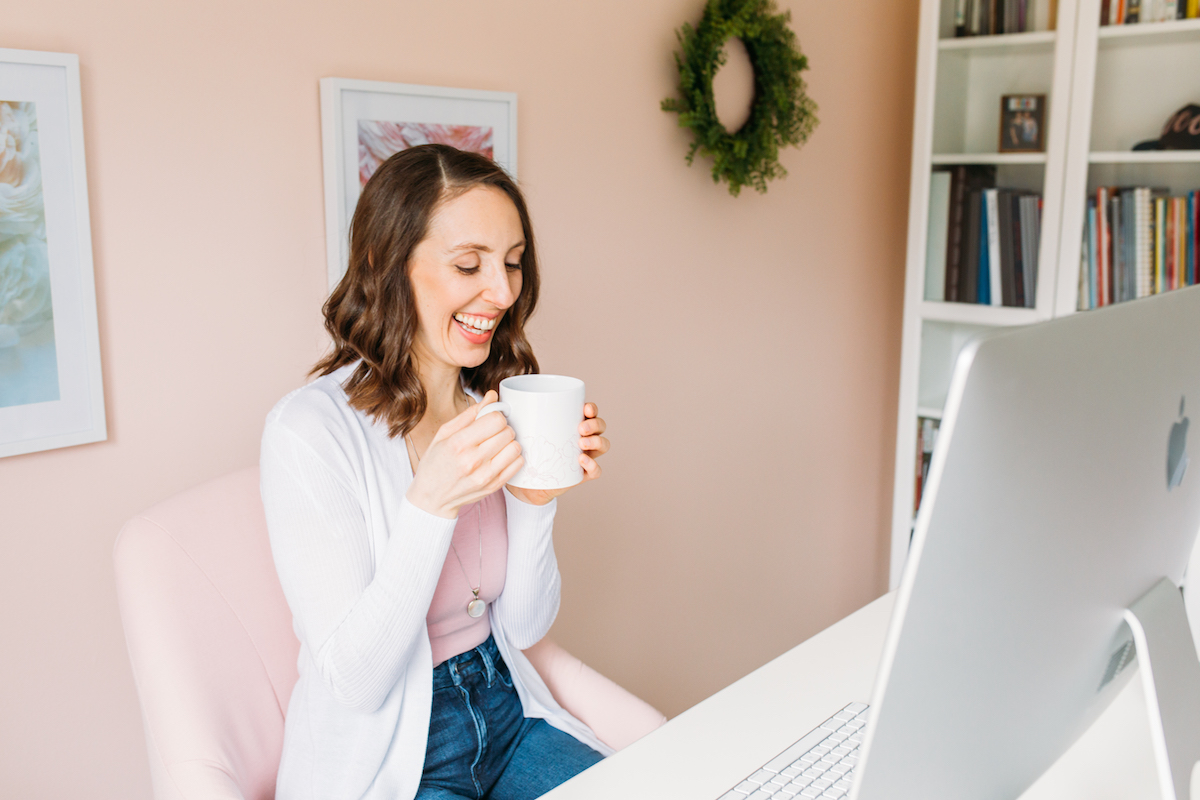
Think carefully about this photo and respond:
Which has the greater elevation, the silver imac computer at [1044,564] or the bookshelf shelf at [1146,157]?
the bookshelf shelf at [1146,157]

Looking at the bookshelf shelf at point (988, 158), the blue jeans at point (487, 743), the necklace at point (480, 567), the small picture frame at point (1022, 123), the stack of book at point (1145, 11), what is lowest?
the blue jeans at point (487, 743)

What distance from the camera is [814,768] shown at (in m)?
0.93

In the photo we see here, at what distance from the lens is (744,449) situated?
2.50 metres

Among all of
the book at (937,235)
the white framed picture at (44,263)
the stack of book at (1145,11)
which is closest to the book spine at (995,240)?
the book at (937,235)

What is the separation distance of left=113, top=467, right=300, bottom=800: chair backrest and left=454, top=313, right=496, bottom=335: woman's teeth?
0.34m

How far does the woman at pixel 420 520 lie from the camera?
3.54ft

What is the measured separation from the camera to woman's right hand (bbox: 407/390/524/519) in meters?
1.00

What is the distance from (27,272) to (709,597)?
5.71 ft

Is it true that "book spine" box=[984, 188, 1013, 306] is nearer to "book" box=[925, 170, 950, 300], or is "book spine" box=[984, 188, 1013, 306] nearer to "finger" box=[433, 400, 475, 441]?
"book" box=[925, 170, 950, 300]

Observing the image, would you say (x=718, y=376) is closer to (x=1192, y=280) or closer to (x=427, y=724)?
(x=1192, y=280)

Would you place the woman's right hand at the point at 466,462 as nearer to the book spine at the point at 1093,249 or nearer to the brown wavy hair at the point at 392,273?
the brown wavy hair at the point at 392,273

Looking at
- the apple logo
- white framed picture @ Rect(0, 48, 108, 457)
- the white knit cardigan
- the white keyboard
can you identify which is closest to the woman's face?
the white knit cardigan

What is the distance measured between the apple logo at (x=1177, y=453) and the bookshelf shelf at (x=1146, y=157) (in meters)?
1.87

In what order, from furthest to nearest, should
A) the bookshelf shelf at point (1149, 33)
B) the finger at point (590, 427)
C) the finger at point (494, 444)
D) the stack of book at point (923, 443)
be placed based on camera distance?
the stack of book at point (923, 443), the bookshelf shelf at point (1149, 33), the finger at point (590, 427), the finger at point (494, 444)
